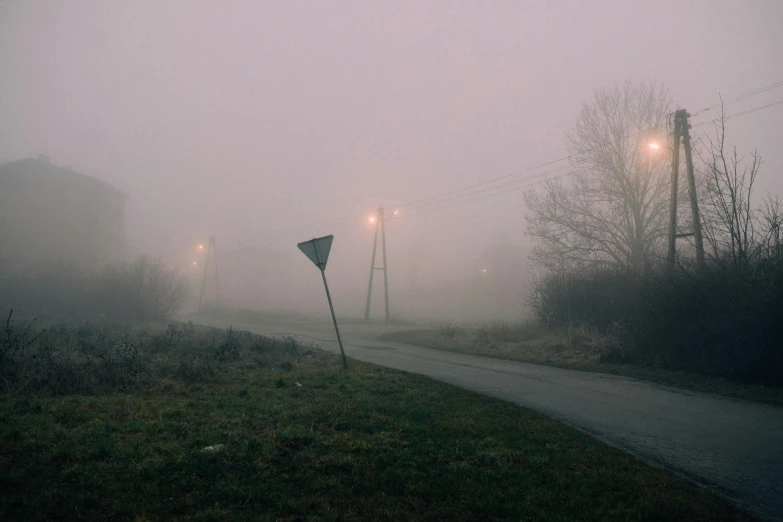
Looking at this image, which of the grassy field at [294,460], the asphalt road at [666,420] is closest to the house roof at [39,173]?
the grassy field at [294,460]

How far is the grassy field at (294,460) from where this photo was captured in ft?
12.0

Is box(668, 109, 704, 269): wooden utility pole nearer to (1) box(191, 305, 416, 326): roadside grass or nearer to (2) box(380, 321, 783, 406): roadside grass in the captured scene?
(2) box(380, 321, 783, 406): roadside grass

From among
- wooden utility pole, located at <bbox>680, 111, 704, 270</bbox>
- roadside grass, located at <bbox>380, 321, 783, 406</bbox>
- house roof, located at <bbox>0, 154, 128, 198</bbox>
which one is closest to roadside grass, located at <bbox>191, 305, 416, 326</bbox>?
roadside grass, located at <bbox>380, 321, 783, 406</bbox>

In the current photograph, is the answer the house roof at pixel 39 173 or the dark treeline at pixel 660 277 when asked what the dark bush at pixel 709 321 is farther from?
the house roof at pixel 39 173

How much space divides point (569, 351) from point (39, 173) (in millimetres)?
57469

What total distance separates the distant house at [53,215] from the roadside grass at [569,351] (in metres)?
38.4

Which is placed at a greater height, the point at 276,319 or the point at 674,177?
the point at 674,177

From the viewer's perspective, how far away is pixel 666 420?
22.7 feet

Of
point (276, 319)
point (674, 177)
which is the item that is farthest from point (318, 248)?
point (276, 319)

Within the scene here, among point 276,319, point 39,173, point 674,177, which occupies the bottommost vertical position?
point 276,319

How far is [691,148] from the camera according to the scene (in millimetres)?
14383

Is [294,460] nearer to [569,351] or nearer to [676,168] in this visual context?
[569,351]

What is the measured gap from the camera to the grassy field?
3660 millimetres

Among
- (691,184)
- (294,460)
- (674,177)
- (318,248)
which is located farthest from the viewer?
(674,177)
